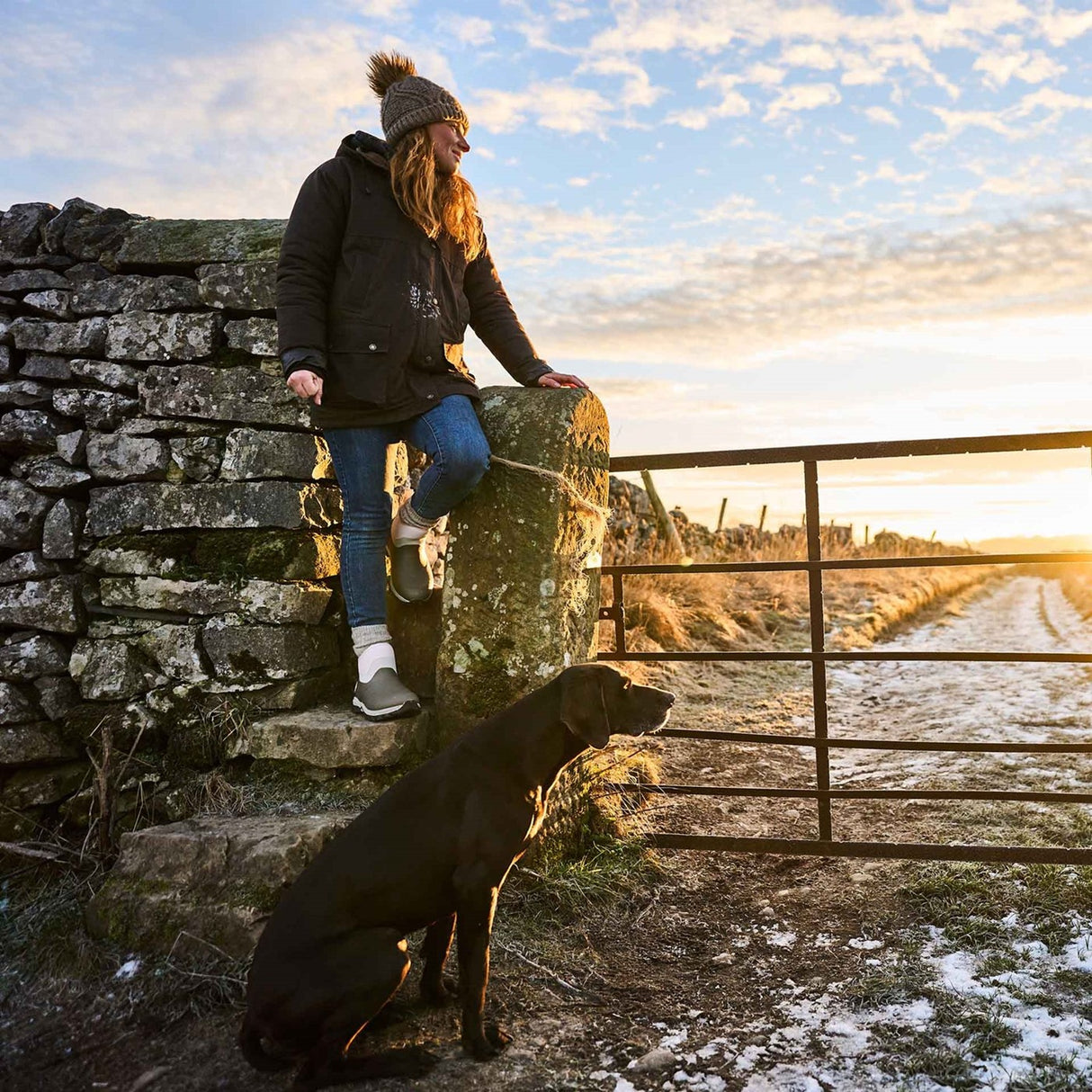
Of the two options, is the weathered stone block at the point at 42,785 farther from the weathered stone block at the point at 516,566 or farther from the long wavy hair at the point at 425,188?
the long wavy hair at the point at 425,188

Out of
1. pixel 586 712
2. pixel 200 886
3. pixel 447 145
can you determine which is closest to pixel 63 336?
pixel 447 145

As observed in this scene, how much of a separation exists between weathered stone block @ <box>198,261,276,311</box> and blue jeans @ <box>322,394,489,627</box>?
0.78m

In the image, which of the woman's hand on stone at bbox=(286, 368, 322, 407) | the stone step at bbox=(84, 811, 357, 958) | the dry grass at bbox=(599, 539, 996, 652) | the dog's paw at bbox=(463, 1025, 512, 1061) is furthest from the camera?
the dry grass at bbox=(599, 539, 996, 652)

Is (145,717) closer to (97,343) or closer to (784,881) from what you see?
(97,343)

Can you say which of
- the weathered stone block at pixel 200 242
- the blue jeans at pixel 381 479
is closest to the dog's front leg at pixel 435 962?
the blue jeans at pixel 381 479

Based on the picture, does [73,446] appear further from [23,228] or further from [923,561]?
[923,561]

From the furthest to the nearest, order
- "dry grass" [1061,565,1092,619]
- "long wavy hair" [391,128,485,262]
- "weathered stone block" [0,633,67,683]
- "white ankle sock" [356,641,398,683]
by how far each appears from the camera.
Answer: "dry grass" [1061,565,1092,619] → "weathered stone block" [0,633,67,683] → "white ankle sock" [356,641,398,683] → "long wavy hair" [391,128,485,262]

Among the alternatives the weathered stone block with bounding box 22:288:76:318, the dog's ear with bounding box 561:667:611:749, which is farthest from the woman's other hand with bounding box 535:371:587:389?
the weathered stone block with bounding box 22:288:76:318

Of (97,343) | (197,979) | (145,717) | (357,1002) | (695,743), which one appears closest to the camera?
(357,1002)

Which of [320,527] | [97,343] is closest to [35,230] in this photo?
[97,343]

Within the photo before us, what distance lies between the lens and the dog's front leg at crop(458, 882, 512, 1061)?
8.46 feet

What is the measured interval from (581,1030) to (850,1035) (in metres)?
0.78

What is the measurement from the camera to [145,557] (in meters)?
4.03

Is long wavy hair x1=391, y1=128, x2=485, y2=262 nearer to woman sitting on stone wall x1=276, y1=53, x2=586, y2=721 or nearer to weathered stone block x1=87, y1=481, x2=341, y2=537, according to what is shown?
woman sitting on stone wall x1=276, y1=53, x2=586, y2=721
